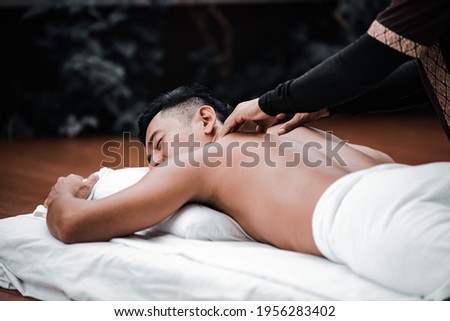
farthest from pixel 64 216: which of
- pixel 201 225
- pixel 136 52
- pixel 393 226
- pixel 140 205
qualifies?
pixel 136 52

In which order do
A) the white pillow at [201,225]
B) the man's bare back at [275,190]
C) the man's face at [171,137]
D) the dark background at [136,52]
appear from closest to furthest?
the man's bare back at [275,190], the white pillow at [201,225], the man's face at [171,137], the dark background at [136,52]

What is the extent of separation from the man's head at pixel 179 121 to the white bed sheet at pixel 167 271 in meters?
0.24

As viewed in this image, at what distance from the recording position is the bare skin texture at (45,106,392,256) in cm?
148

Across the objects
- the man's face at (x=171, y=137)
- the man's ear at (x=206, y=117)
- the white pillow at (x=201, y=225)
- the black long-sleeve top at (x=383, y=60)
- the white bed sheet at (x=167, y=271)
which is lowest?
the white bed sheet at (x=167, y=271)

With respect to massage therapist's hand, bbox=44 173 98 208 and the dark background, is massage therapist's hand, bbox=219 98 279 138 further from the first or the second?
the dark background

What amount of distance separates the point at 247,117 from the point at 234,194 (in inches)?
7.0

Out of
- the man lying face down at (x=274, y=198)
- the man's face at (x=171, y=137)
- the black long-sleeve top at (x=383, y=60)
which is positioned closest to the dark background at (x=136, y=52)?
the man's face at (x=171, y=137)

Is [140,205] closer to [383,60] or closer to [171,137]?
[171,137]

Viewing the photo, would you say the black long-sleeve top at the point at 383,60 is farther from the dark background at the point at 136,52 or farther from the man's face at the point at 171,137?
the dark background at the point at 136,52

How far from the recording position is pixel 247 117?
5.21 feet

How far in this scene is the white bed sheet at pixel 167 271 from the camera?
139 centimetres

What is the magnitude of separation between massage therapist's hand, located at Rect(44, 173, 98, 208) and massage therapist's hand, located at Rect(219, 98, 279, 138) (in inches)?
15.7

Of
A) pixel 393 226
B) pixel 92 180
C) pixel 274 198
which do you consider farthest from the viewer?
pixel 92 180
